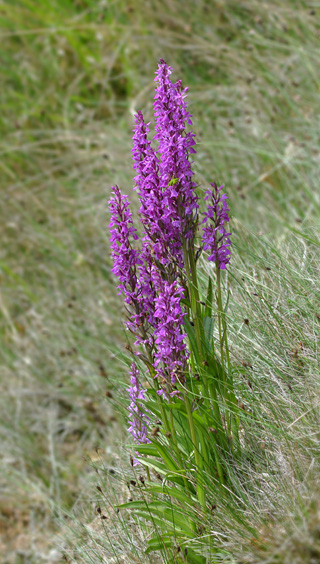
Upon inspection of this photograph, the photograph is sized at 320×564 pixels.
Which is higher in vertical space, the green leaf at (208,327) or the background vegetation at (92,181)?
the background vegetation at (92,181)

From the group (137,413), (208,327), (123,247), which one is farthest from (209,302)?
(137,413)

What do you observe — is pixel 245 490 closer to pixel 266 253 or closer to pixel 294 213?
pixel 266 253

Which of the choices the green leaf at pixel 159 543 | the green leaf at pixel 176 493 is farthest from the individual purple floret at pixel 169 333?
the green leaf at pixel 159 543

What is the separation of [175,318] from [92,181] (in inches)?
178

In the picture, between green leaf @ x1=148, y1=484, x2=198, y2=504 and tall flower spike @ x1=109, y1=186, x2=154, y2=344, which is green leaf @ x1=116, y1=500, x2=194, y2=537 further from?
tall flower spike @ x1=109, y1=186, x2=154, y2=344

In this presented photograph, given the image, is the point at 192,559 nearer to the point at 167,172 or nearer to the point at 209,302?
the point at 209,302

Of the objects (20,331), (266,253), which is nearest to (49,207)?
(20,331)

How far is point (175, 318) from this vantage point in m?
1.93

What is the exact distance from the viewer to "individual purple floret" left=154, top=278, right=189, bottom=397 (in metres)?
1.91

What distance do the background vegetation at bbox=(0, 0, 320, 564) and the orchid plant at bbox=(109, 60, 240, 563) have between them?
86 centimetres

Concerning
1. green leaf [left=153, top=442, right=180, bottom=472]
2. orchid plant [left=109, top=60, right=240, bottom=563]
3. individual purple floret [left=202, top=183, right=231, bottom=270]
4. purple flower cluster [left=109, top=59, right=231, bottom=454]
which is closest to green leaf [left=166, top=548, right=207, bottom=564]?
orchid plant [left=109, top=60, right=240, bottom=563]

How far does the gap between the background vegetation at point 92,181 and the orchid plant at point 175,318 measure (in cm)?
86

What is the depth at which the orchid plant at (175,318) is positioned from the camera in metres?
1.92

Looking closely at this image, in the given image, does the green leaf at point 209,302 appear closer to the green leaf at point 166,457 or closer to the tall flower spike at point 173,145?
the tall flower spike at point 173,145
